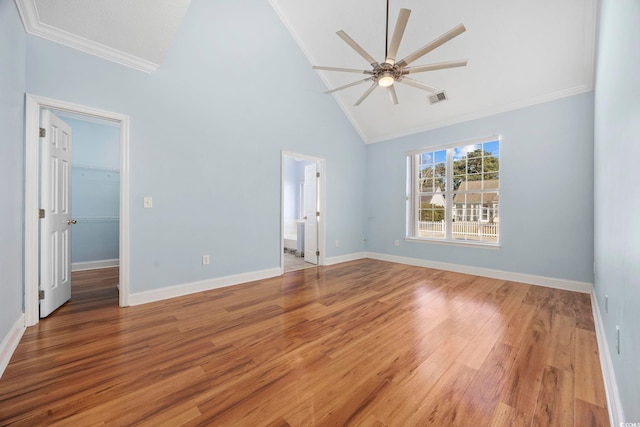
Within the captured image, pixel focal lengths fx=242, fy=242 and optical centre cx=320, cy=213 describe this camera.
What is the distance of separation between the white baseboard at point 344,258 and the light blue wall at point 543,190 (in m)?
1.73

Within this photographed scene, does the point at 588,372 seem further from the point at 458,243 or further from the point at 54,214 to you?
the point at 54,214

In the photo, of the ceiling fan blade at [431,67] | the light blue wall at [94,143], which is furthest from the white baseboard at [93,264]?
the ceiling fan blade at [431,67]

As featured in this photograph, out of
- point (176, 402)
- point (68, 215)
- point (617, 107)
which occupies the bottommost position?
point (176, 402)

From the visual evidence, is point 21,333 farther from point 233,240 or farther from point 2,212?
point 233,240

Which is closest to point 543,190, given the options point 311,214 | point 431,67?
point 431,67

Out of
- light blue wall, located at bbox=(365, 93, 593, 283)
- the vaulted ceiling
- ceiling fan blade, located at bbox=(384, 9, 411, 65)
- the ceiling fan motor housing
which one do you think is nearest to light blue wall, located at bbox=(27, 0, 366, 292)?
the vaulted ceiling

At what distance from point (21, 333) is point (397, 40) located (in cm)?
414

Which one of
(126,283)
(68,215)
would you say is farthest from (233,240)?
(68,215)

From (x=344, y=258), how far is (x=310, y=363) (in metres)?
3.63

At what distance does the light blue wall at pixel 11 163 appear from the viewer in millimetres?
1759

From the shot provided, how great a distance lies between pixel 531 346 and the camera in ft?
6.49

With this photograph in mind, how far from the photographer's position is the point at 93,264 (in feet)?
15.0

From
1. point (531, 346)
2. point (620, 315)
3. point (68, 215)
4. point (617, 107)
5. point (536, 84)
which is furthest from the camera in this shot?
point (536, 84)

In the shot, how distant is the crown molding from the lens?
2111 millimetres
